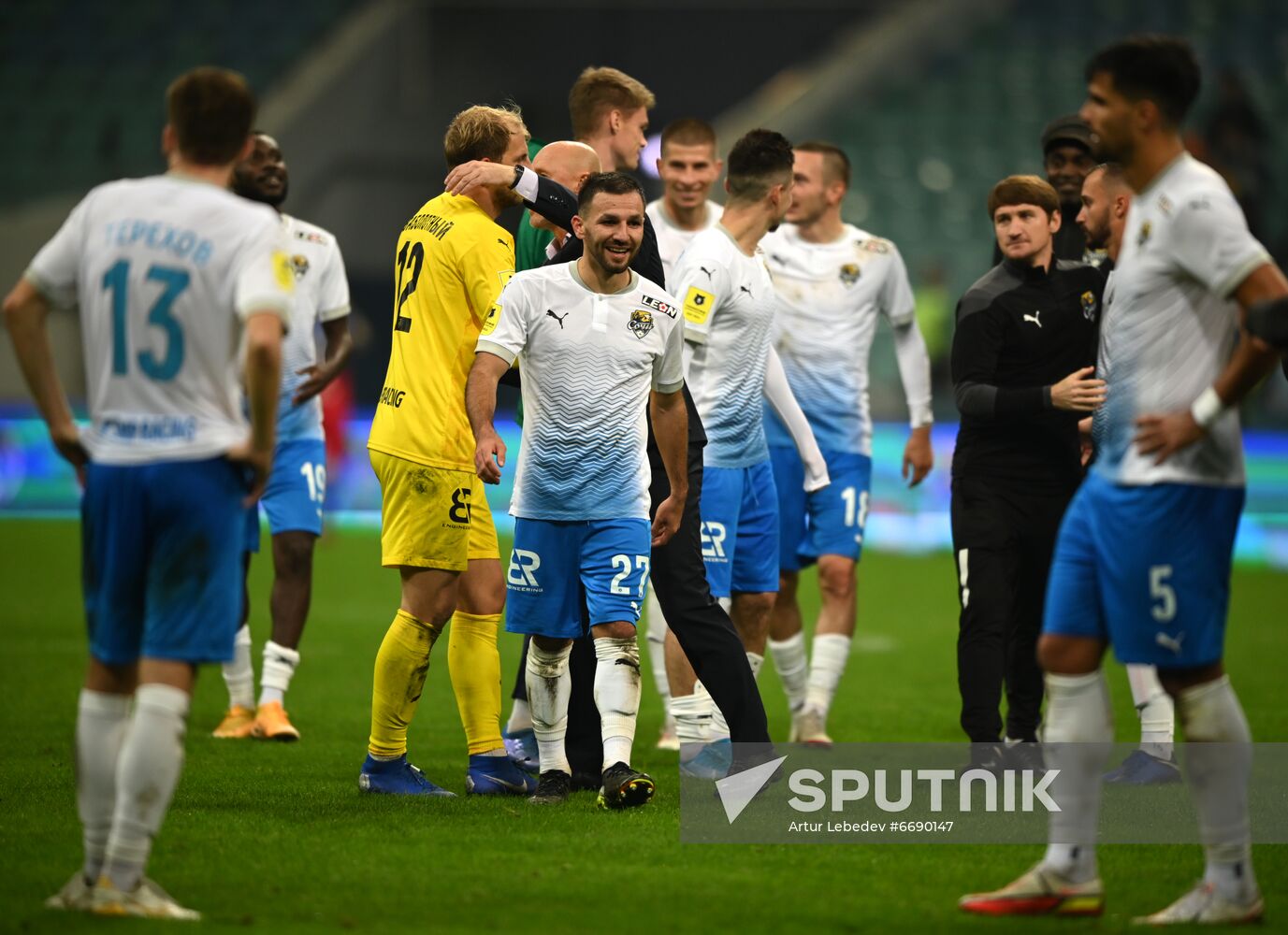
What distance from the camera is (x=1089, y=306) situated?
7.38m

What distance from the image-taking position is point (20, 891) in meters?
5.05

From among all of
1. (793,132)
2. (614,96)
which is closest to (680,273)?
(614,96)

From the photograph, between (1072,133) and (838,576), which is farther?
(838,576)

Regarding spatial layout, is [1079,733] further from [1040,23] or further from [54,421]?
[1040,23]

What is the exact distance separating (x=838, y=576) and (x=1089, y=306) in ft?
6.77

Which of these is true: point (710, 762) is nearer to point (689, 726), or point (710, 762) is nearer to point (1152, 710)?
point (689, 726)

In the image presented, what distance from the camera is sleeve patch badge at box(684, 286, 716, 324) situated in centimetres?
723

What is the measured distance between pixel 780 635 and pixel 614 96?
288 centimetres

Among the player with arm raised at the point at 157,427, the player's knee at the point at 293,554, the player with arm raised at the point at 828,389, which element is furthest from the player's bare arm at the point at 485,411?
the player with arm raised at the point at 828,389

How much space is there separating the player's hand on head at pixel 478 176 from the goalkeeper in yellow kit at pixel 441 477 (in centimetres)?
→ 8

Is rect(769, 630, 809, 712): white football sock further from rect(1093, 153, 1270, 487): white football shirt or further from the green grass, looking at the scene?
rect(1093, 153, 1270, 487): white football shirt

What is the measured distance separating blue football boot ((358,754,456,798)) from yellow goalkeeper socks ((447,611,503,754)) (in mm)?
243

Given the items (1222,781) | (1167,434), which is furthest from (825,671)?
(1167,434)

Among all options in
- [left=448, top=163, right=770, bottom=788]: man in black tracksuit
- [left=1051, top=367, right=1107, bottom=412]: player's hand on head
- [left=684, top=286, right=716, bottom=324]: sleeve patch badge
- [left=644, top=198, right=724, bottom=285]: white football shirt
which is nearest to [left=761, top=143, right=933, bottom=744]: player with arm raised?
[left=644, top=198, right=724, bottom=285]: white football shirt
